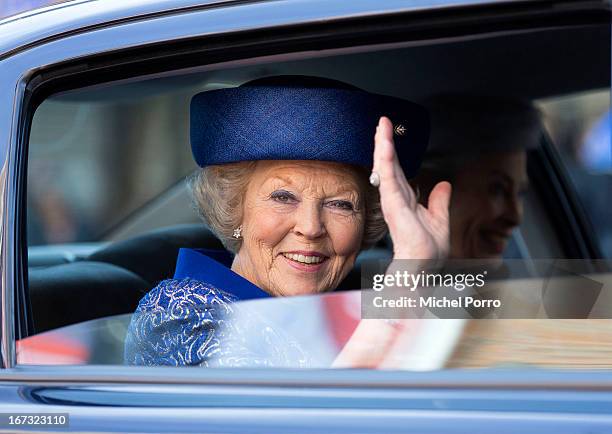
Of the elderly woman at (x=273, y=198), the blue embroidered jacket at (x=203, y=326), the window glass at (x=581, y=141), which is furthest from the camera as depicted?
the window glass at (x=581, y=141)

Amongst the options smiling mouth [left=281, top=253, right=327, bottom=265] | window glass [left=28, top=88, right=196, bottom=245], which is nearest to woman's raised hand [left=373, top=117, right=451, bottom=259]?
smiling mouth [left=281, top=253, right=327, bottom=265]

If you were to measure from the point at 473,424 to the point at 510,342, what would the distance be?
0.21 metres

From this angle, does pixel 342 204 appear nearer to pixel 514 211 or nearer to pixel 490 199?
pixel 490 199

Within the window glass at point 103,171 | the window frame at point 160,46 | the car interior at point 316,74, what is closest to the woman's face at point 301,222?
the car interior at point 316,74

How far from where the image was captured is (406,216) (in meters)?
1.75

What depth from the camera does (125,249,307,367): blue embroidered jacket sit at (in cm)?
183

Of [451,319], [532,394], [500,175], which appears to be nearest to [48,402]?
[451,319]

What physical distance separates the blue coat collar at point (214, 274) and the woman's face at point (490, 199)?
507 millimetres

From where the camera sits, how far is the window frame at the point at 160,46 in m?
1.68

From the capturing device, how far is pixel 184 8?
1.76 meters

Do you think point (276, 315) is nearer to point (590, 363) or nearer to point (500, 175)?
point (590, 363)

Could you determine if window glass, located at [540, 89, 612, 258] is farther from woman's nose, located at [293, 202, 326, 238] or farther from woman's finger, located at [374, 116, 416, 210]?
woman's finger, located at [374, 116, 416, 210]

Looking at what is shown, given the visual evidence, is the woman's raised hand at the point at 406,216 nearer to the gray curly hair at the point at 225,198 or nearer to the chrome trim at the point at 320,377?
the chrome trim at the point at 320,377

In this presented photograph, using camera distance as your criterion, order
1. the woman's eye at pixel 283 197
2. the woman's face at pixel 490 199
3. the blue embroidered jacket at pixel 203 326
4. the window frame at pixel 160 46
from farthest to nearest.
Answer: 1. the woman's face at pixel 490 199
2. the woman's eye at pixel 283 197
3. the blue embroidered jacket at pixel 203 326
4. the window frame at pixel 160 46
